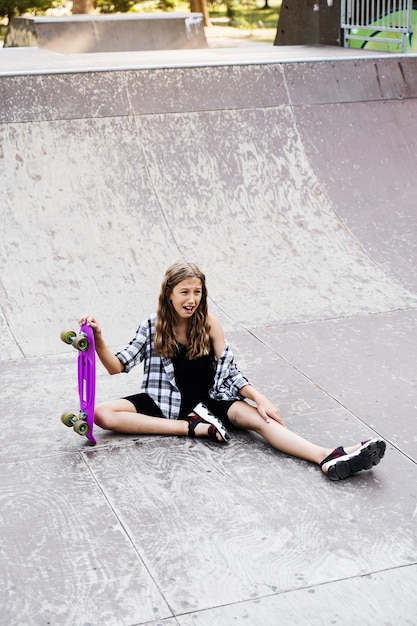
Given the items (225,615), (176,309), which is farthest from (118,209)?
(225,615)

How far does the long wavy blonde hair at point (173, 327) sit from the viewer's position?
176 inches

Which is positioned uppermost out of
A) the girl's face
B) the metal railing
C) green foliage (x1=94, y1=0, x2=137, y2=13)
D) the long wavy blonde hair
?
the metal railing

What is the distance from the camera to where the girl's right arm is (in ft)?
13.9

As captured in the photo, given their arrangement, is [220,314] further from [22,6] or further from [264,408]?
[22,6]

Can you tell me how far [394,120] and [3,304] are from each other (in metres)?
4.92

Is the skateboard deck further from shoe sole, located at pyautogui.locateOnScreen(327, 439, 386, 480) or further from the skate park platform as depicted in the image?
shoe sole, located at pyautogui.locateOnScreen(327, 439, 386, 480)

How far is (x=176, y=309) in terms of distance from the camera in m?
4.46

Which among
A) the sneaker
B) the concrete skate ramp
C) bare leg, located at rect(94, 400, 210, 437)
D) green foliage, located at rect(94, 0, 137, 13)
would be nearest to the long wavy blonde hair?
bare leg, located at rect(94, 400, 210, 437)

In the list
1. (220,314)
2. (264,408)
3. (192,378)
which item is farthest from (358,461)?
(220,314)

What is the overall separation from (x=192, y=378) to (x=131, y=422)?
40cm

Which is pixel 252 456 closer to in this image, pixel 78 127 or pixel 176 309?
pixel 176 309

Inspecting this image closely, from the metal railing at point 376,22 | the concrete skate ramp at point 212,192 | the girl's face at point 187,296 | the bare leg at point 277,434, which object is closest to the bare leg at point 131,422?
the bare leg at point 277,434

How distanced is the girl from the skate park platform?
119 mm

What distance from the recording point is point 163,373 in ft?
15.0
